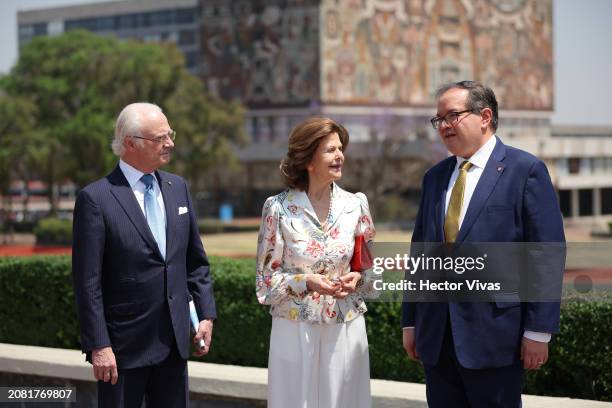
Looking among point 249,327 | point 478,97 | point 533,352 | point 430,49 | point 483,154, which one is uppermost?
point 430,49

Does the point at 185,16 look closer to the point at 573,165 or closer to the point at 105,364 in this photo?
the point at 573,165

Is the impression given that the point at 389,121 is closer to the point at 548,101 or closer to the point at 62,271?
the point at 548,101

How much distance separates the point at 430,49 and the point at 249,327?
67.0 metres

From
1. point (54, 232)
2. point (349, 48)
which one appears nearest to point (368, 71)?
point (349, 48)

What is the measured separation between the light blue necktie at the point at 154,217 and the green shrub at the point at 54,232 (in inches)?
1669

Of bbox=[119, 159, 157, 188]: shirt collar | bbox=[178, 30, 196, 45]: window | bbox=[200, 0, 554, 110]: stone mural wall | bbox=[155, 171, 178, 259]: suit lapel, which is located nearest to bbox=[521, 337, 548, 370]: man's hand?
bbox=[155, 171, 178, 259]: suit lapel

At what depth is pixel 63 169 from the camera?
49500 millimetres

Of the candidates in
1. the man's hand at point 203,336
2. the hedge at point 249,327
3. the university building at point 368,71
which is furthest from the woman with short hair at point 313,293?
the university building at point 368,71

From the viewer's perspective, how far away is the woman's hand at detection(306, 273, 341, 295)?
455cm

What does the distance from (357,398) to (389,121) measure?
6099cm

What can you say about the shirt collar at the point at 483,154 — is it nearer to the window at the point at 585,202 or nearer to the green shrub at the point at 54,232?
the green shrub at the point at 54,232

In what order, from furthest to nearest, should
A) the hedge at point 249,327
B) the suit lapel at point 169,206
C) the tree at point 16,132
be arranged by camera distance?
the tree at point 16,132 < the hedge at point 249,327 < the suit lapel at point 169,206

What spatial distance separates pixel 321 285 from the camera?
4.55m

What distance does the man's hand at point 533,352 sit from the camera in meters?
4.24
